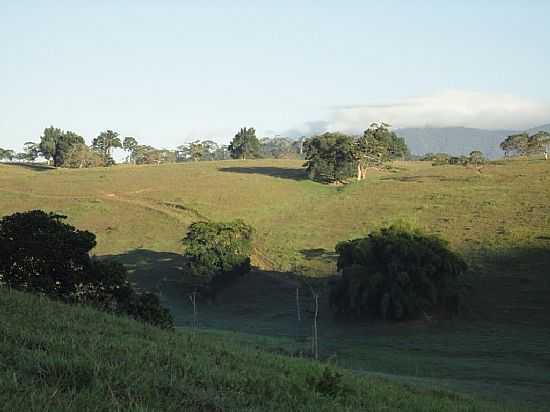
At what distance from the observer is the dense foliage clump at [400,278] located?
4581 centimetres

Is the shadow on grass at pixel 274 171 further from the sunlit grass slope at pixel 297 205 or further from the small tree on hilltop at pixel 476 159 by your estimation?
the small tree on hilltop at pixel 476 159

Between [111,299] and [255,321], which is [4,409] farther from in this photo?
[255,321]

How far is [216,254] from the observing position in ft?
185

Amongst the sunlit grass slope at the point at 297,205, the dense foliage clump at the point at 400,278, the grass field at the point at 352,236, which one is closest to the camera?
the grass field at the point at 352,236

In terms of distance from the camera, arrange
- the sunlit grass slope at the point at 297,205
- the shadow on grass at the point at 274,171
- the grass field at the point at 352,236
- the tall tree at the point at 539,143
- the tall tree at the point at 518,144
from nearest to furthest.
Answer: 1. the grass field at the point at 352,236
2. the sunlit grass slope at the point at 297,205
3. the shadow on grass at the point at 274,171
4. the tall tree at the point at 539,143
5. the tall tree at the point at 518,144

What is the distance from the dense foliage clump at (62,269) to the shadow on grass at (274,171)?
88.6 m

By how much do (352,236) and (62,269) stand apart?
47.9m

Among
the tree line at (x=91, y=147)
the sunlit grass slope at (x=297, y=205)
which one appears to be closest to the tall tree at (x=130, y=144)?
the tree line at (x=91, y=147)

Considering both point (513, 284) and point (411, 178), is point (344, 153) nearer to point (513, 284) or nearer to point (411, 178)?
point (411, 178)

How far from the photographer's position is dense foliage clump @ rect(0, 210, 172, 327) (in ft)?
67.9

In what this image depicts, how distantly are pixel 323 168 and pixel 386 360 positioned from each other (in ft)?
240

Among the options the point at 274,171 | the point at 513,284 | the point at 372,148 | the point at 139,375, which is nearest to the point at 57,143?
the point at 274,171

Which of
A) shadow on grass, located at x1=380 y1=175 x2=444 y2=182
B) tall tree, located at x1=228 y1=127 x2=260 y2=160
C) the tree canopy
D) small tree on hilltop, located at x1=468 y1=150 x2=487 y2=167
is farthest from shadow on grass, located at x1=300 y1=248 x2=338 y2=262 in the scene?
tall tree, located at x1=228 y1=127 x2=260 y2=160

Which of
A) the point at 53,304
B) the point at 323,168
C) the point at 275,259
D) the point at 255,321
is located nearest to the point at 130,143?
the point at 323,168
